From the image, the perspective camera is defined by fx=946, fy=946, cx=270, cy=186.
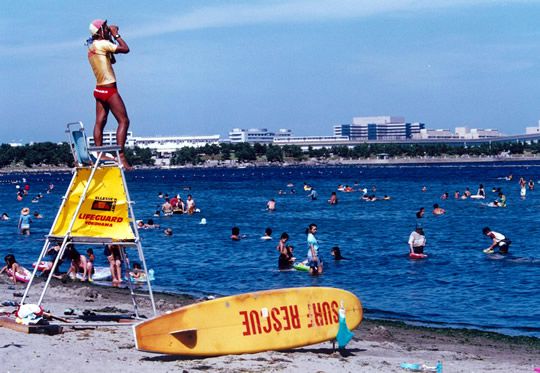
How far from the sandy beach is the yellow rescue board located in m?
0.19

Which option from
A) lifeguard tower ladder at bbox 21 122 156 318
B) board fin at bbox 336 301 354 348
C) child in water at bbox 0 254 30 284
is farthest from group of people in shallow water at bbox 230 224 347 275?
lifeguard tower ladder at bbox 21 122 156 318

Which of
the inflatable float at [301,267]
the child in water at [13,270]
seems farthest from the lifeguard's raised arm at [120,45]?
the inflatable float at [301,267]

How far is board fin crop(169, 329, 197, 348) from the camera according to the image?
12.9 m

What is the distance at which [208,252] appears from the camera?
38031 mm

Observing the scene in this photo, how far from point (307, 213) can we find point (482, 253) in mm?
27154

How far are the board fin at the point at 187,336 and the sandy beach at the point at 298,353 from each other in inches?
9.6

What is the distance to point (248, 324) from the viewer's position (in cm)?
1350

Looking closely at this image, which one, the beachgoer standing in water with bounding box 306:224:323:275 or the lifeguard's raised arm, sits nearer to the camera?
the lifeguard's raised arm

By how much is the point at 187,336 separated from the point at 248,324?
0.99m

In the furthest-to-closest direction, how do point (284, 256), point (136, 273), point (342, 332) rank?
point (284, 256), point (136, 273), point (342, 332)

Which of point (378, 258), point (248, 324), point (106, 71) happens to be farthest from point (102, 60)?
point (378, 258)

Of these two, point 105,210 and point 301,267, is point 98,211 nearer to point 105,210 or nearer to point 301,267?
point 105,210

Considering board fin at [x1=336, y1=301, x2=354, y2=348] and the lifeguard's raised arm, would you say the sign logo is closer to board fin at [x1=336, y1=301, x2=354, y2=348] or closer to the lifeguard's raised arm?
the lifeguard's raised arm

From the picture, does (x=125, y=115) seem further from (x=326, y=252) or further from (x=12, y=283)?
(x=326, y=252)
